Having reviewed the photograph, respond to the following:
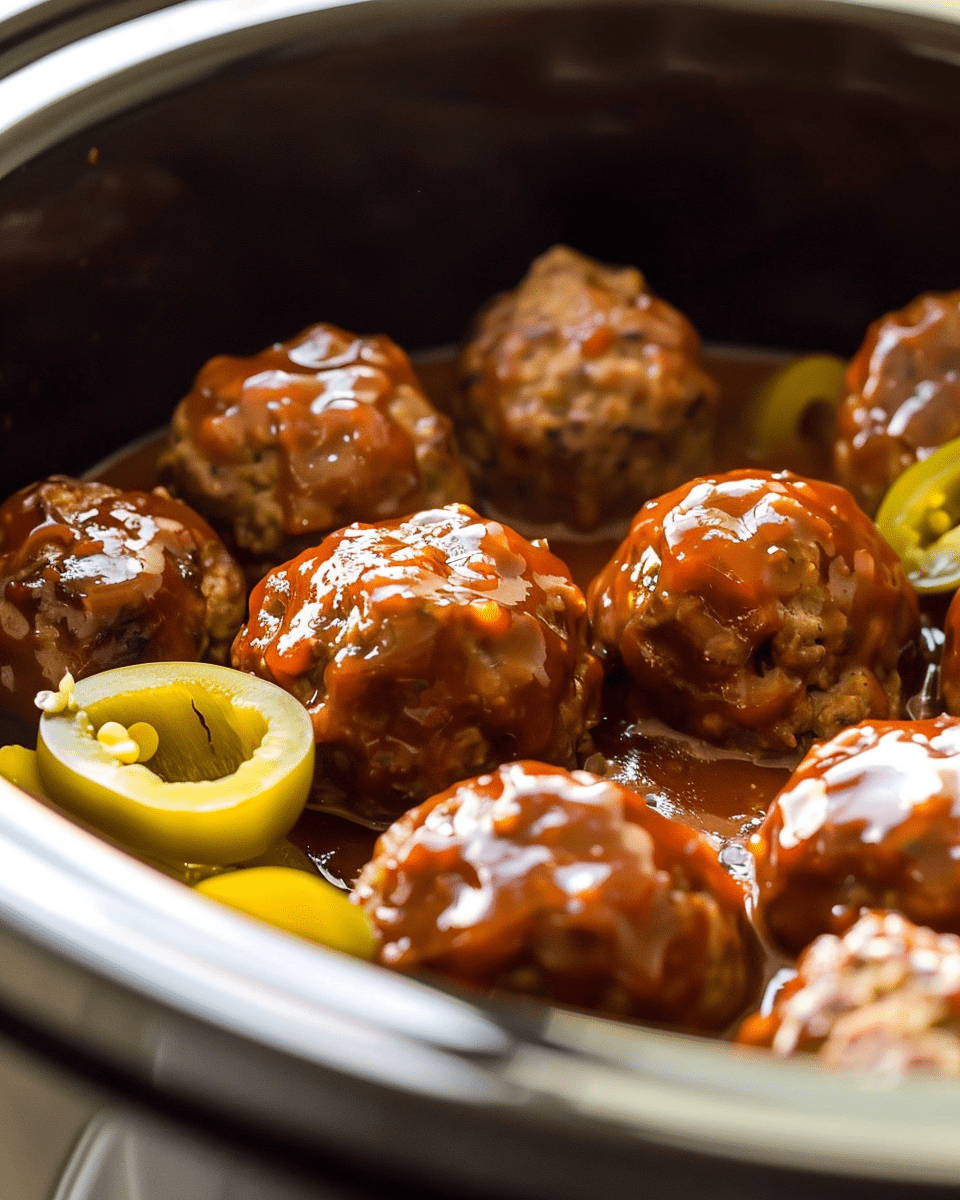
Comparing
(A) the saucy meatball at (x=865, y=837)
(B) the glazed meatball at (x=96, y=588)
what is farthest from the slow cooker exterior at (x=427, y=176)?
(A) the saucy meatball at (x=865, y=837)

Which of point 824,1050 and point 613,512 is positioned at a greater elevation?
point 824,1050

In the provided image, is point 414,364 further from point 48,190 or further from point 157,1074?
point 157,1074

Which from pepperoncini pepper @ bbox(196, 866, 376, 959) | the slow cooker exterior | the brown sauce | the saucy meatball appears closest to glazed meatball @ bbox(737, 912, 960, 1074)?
the saucy meatball

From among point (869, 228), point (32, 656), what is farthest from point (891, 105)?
point (32, 656)

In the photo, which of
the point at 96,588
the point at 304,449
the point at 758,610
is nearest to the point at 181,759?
the point at 96,588

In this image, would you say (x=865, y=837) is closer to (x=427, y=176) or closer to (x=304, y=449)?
(x=304, y=449)
